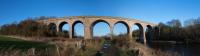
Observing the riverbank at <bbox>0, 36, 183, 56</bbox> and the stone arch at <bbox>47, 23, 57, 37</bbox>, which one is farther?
the stone arch at <bbox>47, 23, 57, 37</bbox>

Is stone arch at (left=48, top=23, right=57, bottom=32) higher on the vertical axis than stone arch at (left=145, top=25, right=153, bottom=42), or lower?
higher

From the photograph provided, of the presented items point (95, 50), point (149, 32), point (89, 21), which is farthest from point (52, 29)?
point (95, 50)

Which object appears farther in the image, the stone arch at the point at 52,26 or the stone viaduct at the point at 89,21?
the stone viaduct at the point at 89,21

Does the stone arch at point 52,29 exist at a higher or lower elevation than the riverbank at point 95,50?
higher

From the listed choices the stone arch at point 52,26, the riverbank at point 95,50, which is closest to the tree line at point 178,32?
the stone arch at point 52,26

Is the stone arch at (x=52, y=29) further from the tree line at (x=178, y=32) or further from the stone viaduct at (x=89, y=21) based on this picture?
the tree line at (x=178, y=32)

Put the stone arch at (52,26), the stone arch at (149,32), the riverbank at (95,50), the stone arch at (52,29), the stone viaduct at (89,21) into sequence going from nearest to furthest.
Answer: the riverbank at (95,50)
the stone arch at (52,29)
the stone arch at (52,26)
the stone viaduct at (89,21)
the stone arch at (149,32)

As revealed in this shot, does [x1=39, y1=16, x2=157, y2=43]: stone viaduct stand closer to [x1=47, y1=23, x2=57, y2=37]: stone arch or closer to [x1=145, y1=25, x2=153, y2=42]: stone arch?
[x1=47, y1=23, x2=57, y2=37]: stone arch

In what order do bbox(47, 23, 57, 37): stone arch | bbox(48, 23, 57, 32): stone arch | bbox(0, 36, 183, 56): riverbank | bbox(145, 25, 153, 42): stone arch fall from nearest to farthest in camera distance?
bbox(0, 36, 183, 56): riverbank → bbox(47, 23, 57, 37): stone arch → bbox(48, 23, 57, 32): stone arch → bbox(145, 25, 153, 42): stone arch

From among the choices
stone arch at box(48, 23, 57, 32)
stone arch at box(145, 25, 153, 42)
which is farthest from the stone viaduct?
stone arch at box(145, 25, 153, 42)

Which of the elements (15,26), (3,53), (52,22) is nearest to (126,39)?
(3,53)

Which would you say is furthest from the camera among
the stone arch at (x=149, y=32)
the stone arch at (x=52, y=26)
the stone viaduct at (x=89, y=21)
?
the stone arch at (x=149, y=32)

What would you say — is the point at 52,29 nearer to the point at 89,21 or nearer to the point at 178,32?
the point at 89,21

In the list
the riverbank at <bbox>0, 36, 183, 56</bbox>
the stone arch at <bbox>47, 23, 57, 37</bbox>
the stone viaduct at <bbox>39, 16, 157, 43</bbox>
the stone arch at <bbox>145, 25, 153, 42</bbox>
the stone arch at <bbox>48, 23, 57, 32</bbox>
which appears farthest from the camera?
the stone arch at <bbox>145, 25, 153, 42</bbox>
